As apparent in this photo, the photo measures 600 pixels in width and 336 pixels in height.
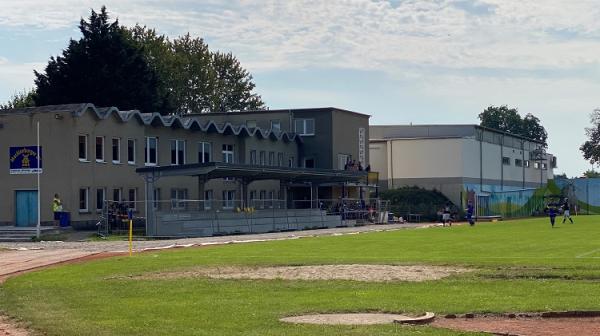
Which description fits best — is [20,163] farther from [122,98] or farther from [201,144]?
[122,98]

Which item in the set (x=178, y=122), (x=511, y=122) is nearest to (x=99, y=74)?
(x=178, y=122)

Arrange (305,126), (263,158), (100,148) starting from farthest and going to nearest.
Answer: (305,126)
(263,158)
(100,148)

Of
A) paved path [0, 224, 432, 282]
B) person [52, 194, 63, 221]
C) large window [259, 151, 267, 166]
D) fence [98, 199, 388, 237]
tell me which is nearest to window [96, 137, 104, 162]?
fence [98, 199, 388, 237]

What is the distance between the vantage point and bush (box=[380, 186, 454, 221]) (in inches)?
3546

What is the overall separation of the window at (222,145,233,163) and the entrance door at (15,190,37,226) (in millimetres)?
21161

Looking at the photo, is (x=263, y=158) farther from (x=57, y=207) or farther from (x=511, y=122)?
(x=511, y=122)

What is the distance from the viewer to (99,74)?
77.8m

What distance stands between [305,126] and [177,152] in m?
20.0

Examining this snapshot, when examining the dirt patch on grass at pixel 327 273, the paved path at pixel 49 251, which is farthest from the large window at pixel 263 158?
A: the dirt patch on grass at pixel 327 273

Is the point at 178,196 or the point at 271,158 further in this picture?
the point at 271,158

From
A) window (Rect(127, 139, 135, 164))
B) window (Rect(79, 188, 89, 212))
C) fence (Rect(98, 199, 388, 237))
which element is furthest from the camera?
window (Rect(127, 139, 135, 164))

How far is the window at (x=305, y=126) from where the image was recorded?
85.4 m

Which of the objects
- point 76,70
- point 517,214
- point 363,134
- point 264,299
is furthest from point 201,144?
point 264,299

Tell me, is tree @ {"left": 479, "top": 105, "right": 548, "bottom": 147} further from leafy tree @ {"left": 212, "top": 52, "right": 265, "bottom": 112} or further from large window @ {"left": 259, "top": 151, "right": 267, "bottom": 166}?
large window @ {"left": 259, "top": 151, "right": 267, "bottom": 166}
